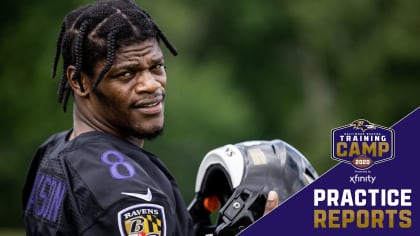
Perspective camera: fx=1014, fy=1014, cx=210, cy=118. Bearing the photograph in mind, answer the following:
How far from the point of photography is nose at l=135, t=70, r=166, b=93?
3572 millimetres

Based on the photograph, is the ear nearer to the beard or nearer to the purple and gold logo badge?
Answer: the beard

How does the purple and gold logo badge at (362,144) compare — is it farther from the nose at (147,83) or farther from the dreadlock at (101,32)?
the dreadlock at (101,32)

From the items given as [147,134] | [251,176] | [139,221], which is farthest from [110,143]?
[251,176]

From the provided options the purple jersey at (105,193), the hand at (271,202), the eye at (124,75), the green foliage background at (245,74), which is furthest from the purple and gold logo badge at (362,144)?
the green foliage background at (245,74)

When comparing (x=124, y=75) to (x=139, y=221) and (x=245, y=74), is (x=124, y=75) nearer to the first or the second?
(x=139, y=221)

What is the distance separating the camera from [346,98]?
22625 millimetres

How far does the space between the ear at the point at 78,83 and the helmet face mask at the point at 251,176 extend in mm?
666

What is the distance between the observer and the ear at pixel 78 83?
364cm

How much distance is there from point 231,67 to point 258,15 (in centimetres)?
177

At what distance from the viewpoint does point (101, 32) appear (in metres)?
3.58

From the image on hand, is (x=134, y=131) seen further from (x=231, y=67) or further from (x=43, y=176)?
(x=231, y=67)

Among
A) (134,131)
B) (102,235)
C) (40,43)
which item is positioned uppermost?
(40,43)

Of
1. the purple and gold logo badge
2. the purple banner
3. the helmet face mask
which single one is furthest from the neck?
the purple and gold logo badge

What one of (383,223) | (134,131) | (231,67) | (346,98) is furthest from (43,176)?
(231,67)
